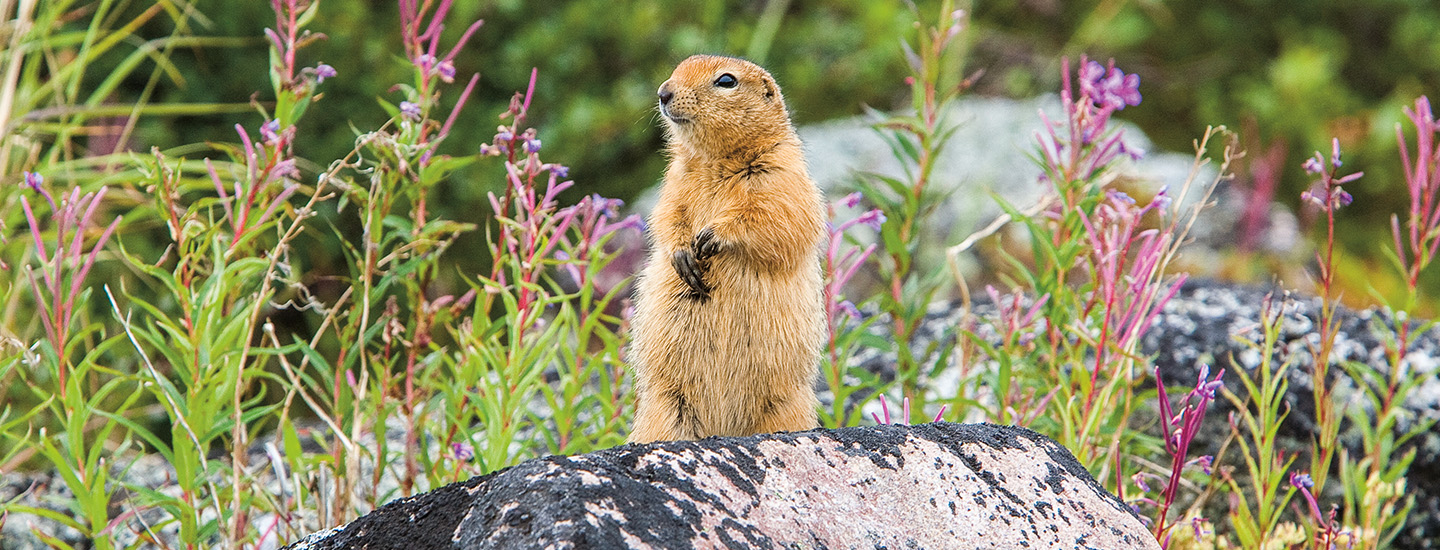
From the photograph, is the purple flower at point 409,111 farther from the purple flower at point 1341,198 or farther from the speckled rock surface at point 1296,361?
the purple flower at point 1341,198

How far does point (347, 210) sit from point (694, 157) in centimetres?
311

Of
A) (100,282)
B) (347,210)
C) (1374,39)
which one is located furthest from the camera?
(1374,39)

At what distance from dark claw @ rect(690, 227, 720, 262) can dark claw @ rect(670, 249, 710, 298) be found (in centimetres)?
3

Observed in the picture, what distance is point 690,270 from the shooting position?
272 centimetres

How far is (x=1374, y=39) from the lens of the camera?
909 centimetres

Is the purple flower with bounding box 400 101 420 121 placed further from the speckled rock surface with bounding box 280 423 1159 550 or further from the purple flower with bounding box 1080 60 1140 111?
the purple flower with bounding box 1080 60 1140 111

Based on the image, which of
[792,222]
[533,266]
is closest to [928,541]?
[792,222]

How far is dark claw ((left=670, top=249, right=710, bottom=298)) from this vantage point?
2719mm

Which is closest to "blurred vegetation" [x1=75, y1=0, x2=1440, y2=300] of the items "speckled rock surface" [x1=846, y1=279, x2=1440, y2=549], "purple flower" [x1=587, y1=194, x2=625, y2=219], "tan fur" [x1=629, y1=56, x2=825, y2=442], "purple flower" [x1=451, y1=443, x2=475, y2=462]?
"tan fur" [x1=629, y1=56, x2=825, y2=442]

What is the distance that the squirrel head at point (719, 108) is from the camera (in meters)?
2.98

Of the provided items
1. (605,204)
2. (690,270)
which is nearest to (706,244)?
(690,270)

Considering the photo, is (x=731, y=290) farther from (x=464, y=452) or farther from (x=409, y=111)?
(x=409, y=111)

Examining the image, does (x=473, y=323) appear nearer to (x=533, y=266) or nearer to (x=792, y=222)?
(x=533, y=266)

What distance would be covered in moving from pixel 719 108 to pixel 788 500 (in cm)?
121
